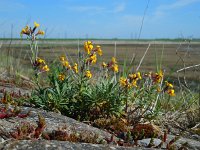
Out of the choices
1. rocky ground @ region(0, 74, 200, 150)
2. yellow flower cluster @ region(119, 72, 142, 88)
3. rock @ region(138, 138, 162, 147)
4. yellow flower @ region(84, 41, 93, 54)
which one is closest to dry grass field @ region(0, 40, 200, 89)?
yellow flower cluster @ region(119, 72, 142, 88)

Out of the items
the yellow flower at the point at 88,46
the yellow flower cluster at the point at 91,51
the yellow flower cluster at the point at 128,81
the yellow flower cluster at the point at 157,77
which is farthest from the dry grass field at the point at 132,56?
the yellow flower at the point at 88,46

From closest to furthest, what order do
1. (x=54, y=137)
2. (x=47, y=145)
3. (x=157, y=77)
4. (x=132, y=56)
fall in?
(x=47, y=145), (x=54, y=137), (x=157, y=77), (x=132, y=56)

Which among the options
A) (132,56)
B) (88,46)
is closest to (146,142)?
(88,46)

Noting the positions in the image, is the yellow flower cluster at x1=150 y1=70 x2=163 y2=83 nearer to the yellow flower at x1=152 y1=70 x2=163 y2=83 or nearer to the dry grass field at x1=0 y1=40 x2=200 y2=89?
the yellow flower at x1=152 y1=70 x2=163 y2=83

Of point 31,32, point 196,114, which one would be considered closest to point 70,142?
point 31,32

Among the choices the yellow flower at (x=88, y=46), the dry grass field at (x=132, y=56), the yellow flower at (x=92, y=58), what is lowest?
the dry grass field at (x=132, y=56)

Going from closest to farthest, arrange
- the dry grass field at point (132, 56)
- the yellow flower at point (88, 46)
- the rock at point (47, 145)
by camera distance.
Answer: the rock at point (47, 145), the yellow flower at point (88, 46), the dry grass field at point (132, 56)

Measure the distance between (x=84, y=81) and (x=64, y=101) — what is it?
0.38m

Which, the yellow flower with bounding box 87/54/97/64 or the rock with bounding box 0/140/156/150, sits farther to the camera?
the yellow flower with bounding box 87/54/97/64

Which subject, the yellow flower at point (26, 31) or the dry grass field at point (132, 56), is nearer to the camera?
the yellow flower at point (26, 31)

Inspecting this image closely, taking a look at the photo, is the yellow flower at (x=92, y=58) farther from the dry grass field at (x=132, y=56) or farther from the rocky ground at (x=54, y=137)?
the dry grass field at (x=132, y=56)

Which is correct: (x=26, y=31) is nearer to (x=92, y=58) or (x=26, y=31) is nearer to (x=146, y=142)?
(x=92, y=58)

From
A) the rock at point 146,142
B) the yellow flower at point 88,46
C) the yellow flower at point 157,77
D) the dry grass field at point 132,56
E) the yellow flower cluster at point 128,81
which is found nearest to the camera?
the rock at point 146,142

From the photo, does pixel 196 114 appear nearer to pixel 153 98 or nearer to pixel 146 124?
pixel 153 98
